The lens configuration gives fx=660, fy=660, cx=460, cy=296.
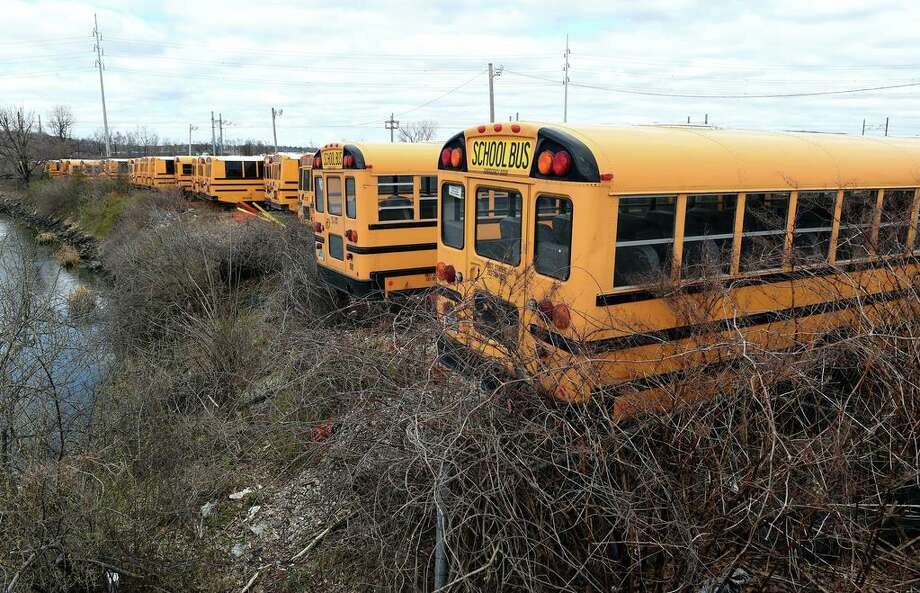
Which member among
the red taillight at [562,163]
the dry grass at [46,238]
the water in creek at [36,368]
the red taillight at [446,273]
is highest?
Answer: the red taillight at [562,163]

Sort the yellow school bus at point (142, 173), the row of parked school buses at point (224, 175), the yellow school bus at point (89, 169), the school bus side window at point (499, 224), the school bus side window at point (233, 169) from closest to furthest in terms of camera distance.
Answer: the school bus side window at point (499, 224) → the row of parked school buses at point (224, 175) → the school bus side window at point (233, 169) → the yellow school bus at point (142, 173) → the yellow school bus at point (89, 169)

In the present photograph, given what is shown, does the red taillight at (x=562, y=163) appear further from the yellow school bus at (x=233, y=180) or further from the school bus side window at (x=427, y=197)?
the yellow school bus at (x=233, y=180)

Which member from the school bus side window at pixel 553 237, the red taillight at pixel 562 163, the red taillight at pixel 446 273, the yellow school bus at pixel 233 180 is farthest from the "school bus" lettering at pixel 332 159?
the yellow school bus at pixel 233 180

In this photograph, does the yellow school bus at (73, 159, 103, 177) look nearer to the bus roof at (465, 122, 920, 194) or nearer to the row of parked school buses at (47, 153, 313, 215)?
the row of parked school buses at (47, 153, 313, 215)

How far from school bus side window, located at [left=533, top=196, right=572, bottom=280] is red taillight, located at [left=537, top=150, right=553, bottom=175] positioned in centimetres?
19

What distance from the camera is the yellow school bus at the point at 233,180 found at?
2784 cm

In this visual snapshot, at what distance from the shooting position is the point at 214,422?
6855 millimetres

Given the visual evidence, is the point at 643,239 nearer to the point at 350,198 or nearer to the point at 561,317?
the point at 561,317

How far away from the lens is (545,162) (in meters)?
4.69

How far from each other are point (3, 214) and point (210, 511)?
40.1 metres

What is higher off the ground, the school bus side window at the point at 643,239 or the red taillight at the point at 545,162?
the red taillight at the point at 545,162

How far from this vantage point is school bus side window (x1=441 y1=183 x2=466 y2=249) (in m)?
5.91

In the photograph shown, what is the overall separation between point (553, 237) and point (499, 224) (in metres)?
0.76

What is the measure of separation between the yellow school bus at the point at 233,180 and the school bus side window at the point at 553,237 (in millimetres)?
25307
